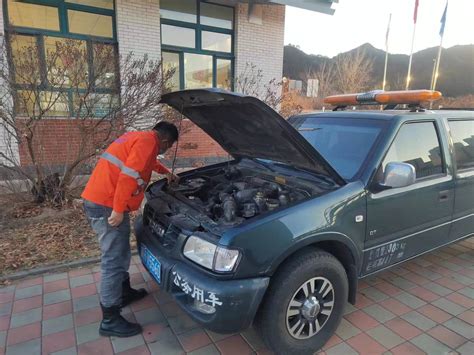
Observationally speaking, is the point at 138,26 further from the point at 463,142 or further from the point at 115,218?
the point at 463,142

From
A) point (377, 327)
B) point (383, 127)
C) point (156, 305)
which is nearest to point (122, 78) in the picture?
point (156, 305)

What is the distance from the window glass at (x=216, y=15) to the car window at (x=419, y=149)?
787cm

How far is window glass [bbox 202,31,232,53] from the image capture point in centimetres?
956

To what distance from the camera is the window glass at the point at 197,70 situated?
9477 millimetres

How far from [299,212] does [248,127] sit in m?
1.00

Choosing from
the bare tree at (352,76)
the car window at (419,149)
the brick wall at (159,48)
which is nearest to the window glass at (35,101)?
the brick wall at (159,48)

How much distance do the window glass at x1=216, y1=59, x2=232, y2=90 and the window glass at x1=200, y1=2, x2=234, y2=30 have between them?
0.97m

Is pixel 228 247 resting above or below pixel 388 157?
below

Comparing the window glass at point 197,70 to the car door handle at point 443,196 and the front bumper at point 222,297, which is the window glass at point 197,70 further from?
the front bumper at point 222,297

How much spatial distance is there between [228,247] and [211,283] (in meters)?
0.25

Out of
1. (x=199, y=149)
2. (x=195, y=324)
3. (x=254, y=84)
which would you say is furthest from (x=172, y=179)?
(x=254, y=84)

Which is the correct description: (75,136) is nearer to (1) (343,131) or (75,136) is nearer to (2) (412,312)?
(1) (343,131)

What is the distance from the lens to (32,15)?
24.4 ft

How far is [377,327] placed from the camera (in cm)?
273
